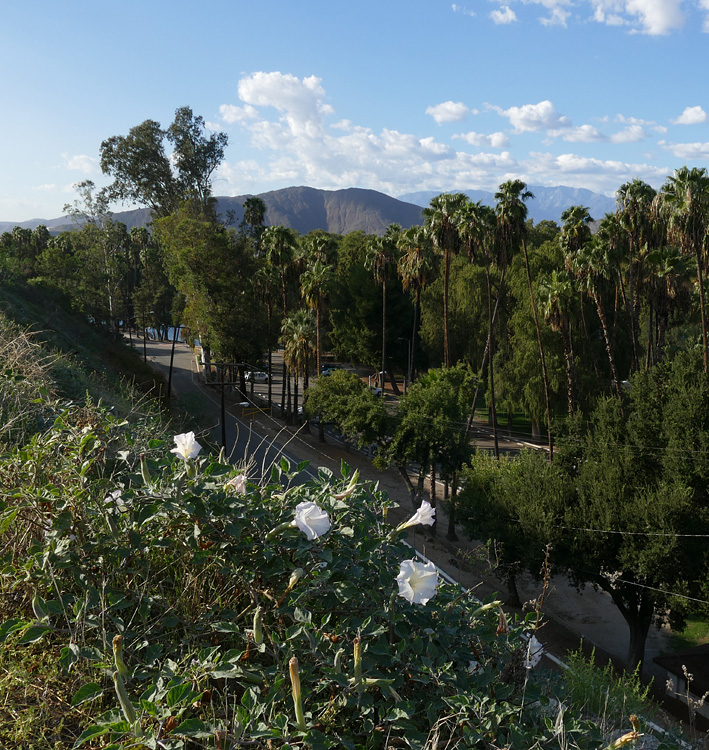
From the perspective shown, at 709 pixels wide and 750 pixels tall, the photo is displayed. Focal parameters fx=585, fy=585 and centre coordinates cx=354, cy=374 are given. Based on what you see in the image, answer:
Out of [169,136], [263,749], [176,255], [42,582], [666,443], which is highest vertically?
[169,136]

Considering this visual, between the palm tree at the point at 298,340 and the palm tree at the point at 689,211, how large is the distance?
16558mm

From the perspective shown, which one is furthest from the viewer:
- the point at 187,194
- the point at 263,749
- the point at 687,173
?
the point at 187,194

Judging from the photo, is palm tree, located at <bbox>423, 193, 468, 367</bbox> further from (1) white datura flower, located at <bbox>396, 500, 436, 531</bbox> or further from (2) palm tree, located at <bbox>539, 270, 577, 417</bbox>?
(1) white datura flower, located at <bbox>396, 500, 436, 531</bbox>

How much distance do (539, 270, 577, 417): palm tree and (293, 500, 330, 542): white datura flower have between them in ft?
80.3

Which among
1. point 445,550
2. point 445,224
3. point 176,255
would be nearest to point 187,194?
point 176,255

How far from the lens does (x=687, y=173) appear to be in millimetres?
19391

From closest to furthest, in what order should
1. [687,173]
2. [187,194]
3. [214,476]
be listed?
[214,476]
[687,173]
[187,194]

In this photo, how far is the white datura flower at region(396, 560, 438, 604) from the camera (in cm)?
211

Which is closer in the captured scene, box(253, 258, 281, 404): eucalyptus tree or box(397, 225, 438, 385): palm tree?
box(397, 225, 438, 385): palm tree

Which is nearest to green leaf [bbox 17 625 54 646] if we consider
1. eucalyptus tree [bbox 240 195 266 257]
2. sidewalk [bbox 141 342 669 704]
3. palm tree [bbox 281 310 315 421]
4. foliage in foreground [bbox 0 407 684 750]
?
foliage in foreground [bbox 0 407 684 750]

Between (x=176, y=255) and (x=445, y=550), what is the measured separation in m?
22.9

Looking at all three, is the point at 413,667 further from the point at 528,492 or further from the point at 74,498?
the point at 528,492

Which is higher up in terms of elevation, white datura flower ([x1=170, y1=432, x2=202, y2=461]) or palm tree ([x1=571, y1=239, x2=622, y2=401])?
palm tree ([x1=571, y1=239, x2=622, y2=401])

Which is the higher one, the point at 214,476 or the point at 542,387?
the point at 214,476
